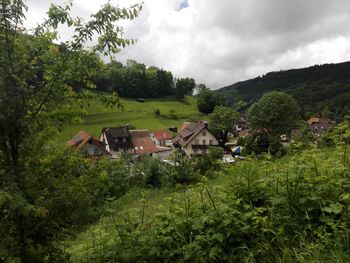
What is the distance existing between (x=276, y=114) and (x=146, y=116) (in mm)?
36731

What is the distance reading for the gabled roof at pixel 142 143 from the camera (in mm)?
48400

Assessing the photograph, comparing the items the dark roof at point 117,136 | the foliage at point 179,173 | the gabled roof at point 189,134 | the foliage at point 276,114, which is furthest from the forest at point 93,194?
the gabled roof at point 189,134

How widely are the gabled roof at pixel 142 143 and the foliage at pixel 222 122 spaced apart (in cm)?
2008

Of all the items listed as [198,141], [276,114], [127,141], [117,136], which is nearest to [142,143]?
[127,141]

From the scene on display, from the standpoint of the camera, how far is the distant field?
6600 cm

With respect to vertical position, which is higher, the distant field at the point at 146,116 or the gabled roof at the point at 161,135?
the distant field at the point at 146,116

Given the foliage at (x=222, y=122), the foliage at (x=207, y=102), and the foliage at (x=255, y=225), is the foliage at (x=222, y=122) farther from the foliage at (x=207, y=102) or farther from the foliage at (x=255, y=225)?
the foliage at (x=255, y=225)

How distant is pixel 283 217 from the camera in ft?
11.5

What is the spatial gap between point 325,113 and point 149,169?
95282mm

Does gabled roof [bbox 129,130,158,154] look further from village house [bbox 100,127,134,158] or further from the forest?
the forest

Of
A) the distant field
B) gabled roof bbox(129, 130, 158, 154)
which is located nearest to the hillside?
the distant field

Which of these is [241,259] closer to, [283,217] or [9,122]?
[283,217]

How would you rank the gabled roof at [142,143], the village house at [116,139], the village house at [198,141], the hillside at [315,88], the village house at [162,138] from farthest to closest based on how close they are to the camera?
the hillside at [315,88]
the village house at [162,138]
the village house at [198,141]
the village house at [116,139]
the gabled roof at [142,143]

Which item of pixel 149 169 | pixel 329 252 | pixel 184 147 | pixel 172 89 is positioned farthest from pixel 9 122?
pixel 172 89
